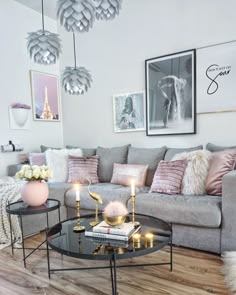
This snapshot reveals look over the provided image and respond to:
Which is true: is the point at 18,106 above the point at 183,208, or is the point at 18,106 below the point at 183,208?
above

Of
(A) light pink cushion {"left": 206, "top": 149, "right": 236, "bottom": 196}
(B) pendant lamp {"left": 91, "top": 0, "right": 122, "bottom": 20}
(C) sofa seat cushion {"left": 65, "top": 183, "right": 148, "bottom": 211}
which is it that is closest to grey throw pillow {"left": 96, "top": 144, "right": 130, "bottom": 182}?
(C) sofa seat cushion {"left": 65, "top": 183, "right": 148, "bottom": 211}

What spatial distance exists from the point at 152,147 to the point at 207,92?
3.24 feet

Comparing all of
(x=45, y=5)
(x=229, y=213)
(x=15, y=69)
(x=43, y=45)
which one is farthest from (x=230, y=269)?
(x=45, y=5)

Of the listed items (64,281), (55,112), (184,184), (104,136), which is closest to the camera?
(64,281)

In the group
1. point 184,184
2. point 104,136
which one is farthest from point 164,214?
point 104,136

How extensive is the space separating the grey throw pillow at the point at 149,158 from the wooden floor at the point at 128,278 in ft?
3.34

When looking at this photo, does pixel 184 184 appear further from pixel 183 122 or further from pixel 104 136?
pixel 104 136

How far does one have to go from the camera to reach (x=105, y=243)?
1646 millimetres

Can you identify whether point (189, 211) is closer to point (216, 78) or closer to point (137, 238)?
point (137, 238)

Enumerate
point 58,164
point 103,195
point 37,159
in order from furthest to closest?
1. point 37,159
2. point 58,164
3. point 103,195

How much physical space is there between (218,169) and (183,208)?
1.79 ft

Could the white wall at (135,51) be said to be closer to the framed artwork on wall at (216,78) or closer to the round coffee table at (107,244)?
the framed artwork on wall at (216,78)

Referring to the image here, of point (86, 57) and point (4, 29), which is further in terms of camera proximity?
point (86, 57)

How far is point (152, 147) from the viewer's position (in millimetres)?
3547
